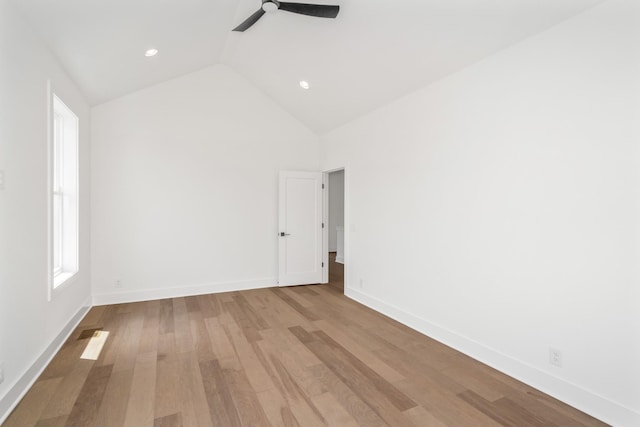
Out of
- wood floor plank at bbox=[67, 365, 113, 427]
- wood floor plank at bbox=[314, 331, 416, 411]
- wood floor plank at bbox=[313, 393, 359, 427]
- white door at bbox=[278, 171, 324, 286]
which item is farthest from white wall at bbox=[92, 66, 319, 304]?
wood floor plank at bbox=[313, 393, 359, 427]

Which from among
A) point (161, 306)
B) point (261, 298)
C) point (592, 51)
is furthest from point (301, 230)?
point (592, 51)

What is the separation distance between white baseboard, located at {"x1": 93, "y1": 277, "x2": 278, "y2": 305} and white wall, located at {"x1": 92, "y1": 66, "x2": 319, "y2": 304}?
0.01 m

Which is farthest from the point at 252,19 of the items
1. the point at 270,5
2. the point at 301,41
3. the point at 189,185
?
the point at 189,185

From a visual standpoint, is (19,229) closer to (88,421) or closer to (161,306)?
(88,421)

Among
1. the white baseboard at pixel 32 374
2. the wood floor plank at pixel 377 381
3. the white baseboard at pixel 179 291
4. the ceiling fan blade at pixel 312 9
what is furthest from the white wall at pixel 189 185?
the ceiling fan blade at pixel 312 9

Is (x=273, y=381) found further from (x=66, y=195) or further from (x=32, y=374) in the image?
(x=66, y=195)

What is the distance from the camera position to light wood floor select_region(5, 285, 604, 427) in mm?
2076

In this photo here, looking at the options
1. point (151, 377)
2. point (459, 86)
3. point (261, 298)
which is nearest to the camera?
point (151, 377)

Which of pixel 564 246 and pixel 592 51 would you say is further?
pixel 564 246

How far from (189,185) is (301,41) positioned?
2725 millimetres

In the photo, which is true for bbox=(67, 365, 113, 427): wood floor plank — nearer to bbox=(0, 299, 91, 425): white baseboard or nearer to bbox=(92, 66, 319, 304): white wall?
bbox=(0, 299, 91, 425): white baseboard

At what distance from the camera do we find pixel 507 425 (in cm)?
200

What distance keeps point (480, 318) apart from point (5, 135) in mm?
3915

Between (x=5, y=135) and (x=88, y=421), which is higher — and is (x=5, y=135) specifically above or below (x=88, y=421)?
above
